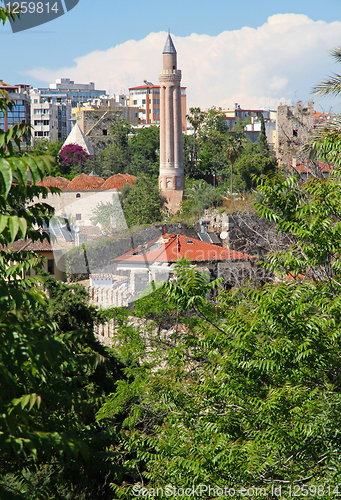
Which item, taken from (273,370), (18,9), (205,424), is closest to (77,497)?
(205,424)

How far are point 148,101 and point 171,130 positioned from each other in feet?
215

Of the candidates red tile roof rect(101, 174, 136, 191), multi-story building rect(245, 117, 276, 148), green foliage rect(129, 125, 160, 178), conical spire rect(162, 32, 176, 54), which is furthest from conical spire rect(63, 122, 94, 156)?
multi-story building rect(245, 117, 276, 148)

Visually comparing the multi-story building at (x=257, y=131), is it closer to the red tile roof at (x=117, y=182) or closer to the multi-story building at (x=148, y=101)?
the multi-story building at (x=148, y=101)

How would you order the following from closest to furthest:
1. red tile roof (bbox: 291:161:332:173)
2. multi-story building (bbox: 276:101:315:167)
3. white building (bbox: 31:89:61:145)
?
red tile roof (bbox: 291:161:332:173), multi-story building (bbox: 276:101:315:167), white building (bbox: 31:89:61:145)

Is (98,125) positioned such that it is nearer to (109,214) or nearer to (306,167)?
(109,214)

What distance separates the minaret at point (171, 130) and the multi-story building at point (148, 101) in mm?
62251

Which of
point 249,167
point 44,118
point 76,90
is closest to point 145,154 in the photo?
point 249,167

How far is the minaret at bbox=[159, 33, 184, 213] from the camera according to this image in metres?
55.3

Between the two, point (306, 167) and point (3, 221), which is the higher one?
point (306, 167)

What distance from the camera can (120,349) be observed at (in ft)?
42.2

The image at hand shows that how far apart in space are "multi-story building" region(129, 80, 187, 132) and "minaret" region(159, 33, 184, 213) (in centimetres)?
6225

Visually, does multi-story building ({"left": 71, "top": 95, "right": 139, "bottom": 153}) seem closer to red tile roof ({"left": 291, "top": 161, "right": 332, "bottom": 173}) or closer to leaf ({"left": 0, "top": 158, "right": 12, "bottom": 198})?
red tile roof ({"left": 291, "top": 161, "right": 332, "bottom": 173})

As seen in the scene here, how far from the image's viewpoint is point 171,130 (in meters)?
56.6

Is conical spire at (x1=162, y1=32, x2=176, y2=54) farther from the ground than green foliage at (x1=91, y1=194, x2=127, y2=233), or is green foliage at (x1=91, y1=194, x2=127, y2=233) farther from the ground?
conical spire at (x1=162, y1=32, x2=176, y2=54)
